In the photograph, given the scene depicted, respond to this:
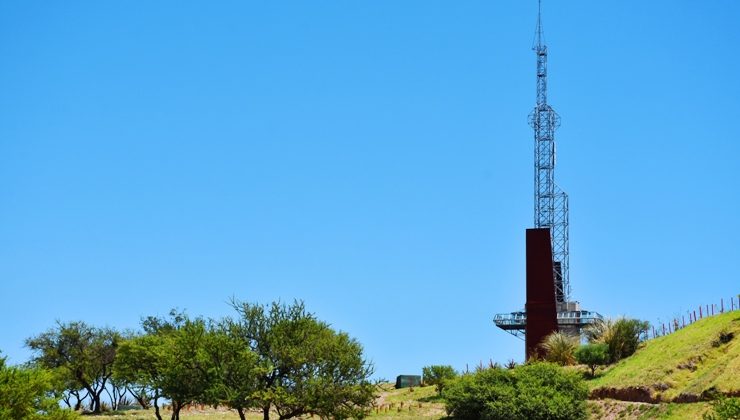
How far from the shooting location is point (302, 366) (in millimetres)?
48531

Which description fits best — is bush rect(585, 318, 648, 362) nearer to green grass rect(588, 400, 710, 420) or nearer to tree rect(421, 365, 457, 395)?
green grass rect(588, 400, 710, 420)

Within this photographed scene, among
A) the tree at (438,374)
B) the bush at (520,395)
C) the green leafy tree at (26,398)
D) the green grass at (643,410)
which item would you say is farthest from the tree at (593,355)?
the green leafy tree at (26,398)

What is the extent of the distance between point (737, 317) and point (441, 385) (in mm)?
24085

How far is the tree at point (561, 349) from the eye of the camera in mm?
58531

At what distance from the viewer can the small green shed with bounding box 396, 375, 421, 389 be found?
7641 centimetres

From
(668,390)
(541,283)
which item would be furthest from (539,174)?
(668,390)

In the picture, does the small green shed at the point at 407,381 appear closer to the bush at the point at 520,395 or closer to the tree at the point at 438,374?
the tree at the point at 438,374

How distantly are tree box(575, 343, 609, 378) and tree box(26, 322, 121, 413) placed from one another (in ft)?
147

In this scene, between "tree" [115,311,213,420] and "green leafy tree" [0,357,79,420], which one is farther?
"tree" [115,311,213,420]

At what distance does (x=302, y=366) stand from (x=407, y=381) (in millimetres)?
29851

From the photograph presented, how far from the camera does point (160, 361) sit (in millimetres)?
56969

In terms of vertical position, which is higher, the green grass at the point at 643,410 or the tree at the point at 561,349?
the tree at the point at 561,349

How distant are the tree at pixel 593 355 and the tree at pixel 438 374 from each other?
14.1m

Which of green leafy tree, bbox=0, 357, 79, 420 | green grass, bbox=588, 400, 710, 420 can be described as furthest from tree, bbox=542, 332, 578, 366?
green leafy tree, bbox=0, 357, 79, 420
